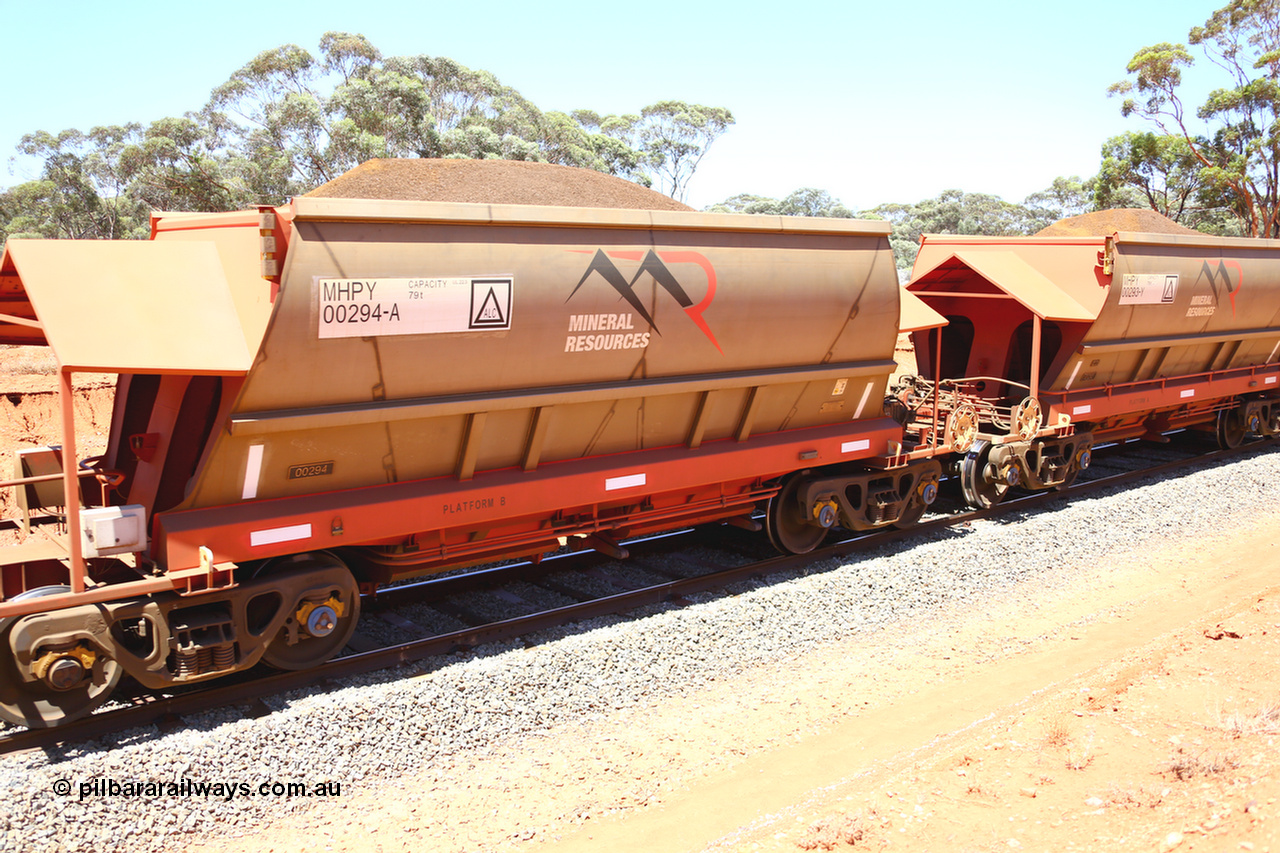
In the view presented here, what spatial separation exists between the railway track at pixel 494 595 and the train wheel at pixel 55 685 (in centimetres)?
12

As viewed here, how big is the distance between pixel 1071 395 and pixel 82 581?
39.6 ft

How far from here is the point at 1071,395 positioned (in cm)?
1291

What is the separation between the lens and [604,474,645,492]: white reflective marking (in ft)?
27.2

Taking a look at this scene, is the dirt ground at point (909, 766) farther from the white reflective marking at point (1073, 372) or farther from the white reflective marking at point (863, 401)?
the white reflective marking at point (1073, 372)

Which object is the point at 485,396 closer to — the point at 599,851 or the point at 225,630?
the point at 225,630

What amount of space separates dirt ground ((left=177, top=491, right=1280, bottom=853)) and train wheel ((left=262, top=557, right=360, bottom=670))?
4.74 feet

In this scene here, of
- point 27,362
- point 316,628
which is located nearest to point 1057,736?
point 316,628

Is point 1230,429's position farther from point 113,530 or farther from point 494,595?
point 113,530

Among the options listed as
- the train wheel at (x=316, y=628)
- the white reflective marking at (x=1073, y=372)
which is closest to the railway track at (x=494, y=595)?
the train wheel at (x=316, y=628)

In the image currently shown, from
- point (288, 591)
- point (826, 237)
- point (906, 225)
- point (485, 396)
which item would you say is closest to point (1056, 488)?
point (826, 237)

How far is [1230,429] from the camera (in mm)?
16859

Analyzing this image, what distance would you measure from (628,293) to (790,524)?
3809 millimetres

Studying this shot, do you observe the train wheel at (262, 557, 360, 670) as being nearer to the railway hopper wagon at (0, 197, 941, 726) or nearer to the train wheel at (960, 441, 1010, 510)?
the railway hopper wagon at (0, 197, 941, 726)

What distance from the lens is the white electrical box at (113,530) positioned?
19.9 feet
